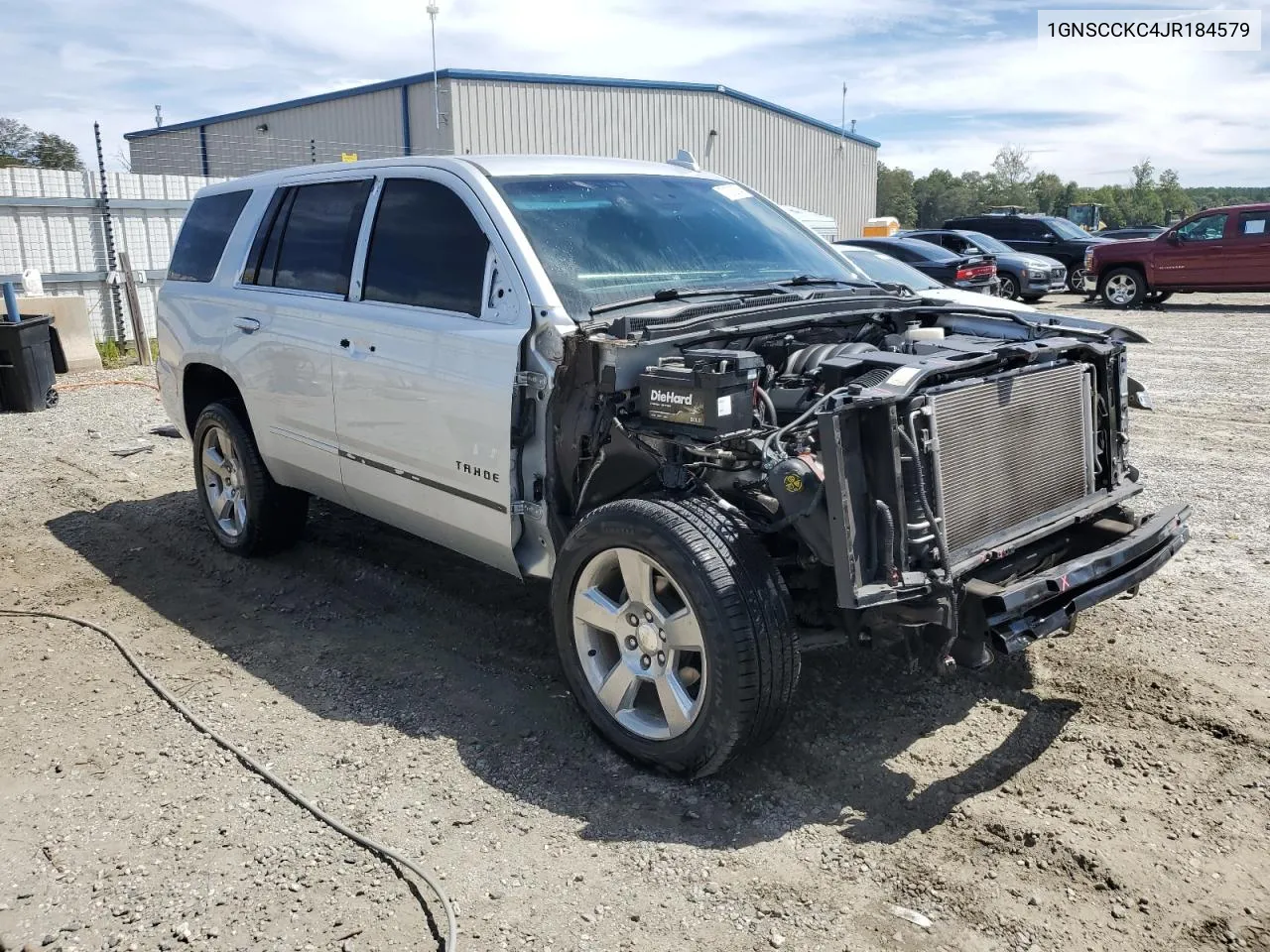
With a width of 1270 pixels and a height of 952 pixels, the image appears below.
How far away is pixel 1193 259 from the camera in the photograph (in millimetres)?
19547

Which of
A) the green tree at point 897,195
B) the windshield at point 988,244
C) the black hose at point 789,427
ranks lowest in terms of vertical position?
the black hose at point 789,427

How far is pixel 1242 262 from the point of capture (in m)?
19.1

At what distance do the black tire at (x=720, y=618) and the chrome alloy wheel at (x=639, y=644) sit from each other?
0.19ft

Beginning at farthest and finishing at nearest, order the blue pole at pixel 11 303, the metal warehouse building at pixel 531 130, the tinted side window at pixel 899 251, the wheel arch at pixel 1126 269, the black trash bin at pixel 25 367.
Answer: the metal warehouse building at pixel 531 130, the wheel arch at pixel 1126 269, the tinted side window at pixel 899 251, the blue pole at pixel 11 303, the black trash bin at pixel 25 367

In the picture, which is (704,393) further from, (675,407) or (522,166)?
(522,166)

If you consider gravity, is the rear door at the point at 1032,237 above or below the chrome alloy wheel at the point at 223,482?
above

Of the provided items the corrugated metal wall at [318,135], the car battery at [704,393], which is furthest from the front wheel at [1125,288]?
the car battery at [704,393]

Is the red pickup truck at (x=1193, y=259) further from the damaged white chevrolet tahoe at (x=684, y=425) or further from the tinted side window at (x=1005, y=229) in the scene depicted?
the damaged white chevrolet tahoe at (x=684, y=425)

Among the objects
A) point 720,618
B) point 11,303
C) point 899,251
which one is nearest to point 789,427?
point 720,618

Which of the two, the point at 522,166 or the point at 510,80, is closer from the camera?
the point at 522,166

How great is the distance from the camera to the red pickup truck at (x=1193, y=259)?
19.0m

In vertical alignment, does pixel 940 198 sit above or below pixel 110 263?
above

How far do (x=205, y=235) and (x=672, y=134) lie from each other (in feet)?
69.4

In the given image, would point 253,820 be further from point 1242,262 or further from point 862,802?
point 1242,262
